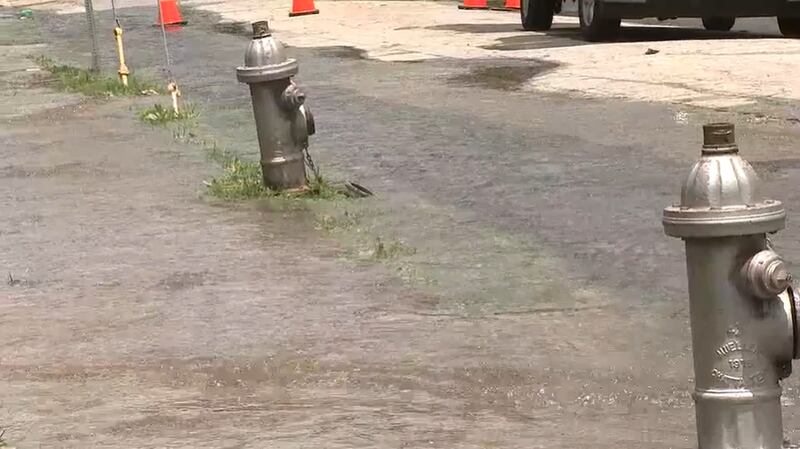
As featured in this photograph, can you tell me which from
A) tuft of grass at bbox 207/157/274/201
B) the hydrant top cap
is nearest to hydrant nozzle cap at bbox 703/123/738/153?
the hydrant top cap

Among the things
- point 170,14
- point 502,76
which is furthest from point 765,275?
point 170,14

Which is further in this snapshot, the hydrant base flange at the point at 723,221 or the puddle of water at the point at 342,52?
the puddle of water at the point at 342,52

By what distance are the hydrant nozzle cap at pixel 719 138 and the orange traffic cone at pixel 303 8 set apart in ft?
77.2

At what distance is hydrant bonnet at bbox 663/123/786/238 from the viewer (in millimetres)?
→ 3553

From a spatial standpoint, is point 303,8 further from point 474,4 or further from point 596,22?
point 596,22

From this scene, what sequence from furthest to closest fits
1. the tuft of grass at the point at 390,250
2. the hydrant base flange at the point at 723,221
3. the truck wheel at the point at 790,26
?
the truck wheel at the point at 790,26
the tuft of grass at the point at 390,250
the hydrant base flange at the point at 723,221

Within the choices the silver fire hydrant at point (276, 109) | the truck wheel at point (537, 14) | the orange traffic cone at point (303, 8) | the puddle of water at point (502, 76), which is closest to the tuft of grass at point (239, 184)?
the silver fire hydrant at point (276, 109)

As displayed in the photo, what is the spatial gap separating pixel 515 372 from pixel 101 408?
141cm

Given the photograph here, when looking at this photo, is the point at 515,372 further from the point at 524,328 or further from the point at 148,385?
the point at 148,385

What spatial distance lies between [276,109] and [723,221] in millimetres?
5295

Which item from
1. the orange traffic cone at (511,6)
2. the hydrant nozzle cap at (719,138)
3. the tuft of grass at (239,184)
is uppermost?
the hydrant nozzle cap at (719,138)

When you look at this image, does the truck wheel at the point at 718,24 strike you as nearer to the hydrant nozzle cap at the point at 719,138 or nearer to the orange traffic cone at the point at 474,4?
the orange traffic cone at the point at 474,4

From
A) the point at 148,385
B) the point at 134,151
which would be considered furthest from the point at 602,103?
the point at 148,385

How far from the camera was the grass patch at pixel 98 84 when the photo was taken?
50.4ft
